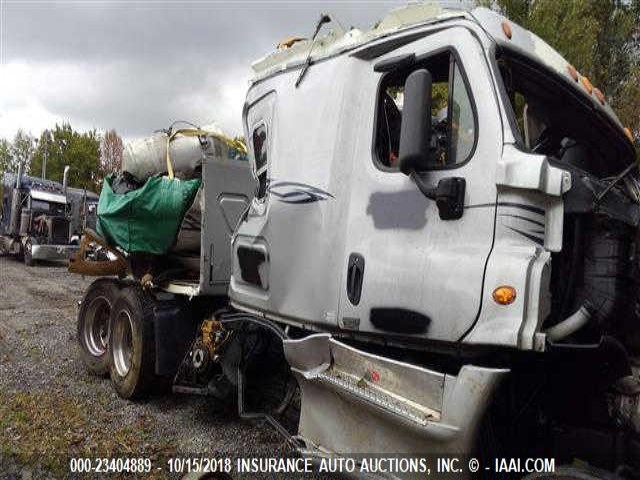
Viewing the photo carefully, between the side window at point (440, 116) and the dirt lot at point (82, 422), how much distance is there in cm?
241

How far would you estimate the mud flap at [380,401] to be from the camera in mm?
2600

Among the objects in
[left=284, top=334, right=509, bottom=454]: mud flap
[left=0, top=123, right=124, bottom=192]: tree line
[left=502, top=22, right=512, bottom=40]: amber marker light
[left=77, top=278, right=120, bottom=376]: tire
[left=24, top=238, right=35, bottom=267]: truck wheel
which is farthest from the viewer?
[left=0, top=123, right=124, bottom=192]: tree line

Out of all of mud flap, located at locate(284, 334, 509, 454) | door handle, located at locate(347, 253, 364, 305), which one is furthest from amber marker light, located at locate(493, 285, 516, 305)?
door handle, located at locate(347, 253, 364, 305)

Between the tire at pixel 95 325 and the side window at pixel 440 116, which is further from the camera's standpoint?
the tire at pixel 95 325

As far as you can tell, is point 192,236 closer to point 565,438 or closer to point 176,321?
point 176,321

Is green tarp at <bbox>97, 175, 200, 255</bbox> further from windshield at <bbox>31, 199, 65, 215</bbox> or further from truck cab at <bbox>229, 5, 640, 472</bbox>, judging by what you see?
windshield at <bbox>31, 199, 65, 215</bbox>

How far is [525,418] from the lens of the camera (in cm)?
298

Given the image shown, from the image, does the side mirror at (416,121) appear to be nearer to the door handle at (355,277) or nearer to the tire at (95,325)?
the door handle at (355,277)

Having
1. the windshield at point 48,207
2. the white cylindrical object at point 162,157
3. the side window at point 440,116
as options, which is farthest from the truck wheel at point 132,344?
the windshield at point 48,207

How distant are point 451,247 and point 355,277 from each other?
2.00 ft

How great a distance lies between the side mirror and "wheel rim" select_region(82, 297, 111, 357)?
14.5 feet

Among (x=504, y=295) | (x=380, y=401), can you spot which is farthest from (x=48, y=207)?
(x=504, y=295)

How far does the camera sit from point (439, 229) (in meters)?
2.84

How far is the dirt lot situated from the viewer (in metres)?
4.20
